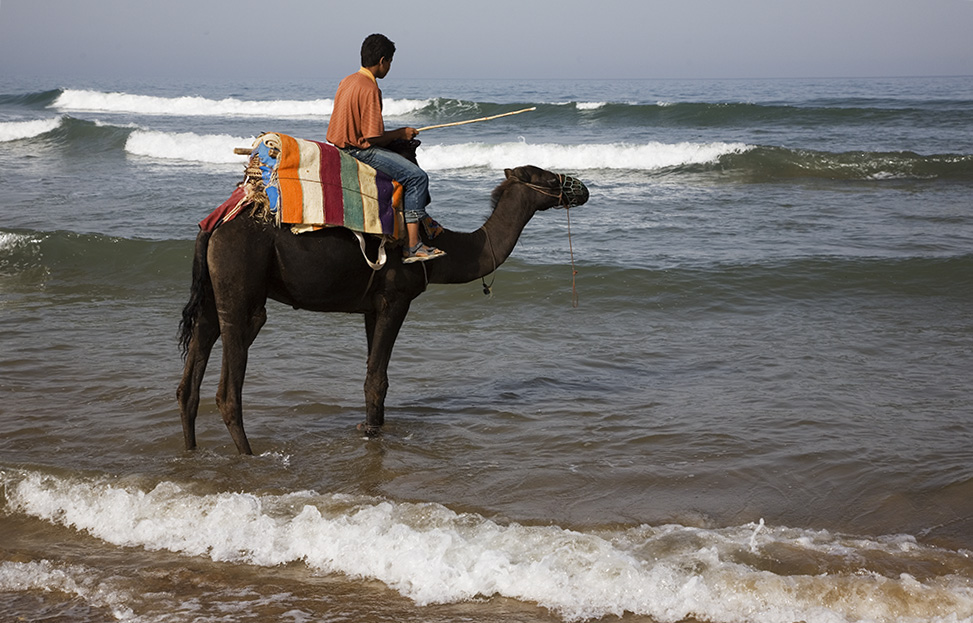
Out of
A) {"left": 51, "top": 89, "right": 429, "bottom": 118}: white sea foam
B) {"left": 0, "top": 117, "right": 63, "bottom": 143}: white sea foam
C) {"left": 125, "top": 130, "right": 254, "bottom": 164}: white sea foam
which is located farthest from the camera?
{"left": 51, "top": 89, "right": 429, "bottom": 118}: white sea foam

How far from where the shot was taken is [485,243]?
6.65 m

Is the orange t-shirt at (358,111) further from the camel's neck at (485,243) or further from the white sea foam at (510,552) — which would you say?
the white sea foam at (510,552)

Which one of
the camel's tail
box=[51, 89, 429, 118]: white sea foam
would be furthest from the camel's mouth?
box=[51, 89, 429, 118]: white sea foam

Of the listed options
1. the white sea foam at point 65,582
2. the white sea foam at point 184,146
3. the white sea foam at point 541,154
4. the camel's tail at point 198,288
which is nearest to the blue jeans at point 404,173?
the camel's tail at point 198,288

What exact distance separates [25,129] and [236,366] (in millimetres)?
32192

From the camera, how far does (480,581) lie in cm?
441

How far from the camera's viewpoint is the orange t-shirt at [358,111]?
591cm

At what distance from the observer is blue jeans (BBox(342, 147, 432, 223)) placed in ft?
19.9

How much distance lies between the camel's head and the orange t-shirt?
114 cm

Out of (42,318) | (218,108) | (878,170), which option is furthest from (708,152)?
(218,108)

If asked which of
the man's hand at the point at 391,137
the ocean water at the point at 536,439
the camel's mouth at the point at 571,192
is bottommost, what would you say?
the ocean water at the point at 536,439

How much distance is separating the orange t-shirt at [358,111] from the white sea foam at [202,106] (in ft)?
131

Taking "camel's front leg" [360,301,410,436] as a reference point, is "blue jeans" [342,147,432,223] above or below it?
above

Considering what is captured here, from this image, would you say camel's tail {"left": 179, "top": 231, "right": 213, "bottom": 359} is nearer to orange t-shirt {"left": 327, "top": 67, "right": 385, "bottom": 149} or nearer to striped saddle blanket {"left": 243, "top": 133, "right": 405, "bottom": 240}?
striped saddle blanket {"left": 243, "top": 133, "right": 405, "bottom": 240}
